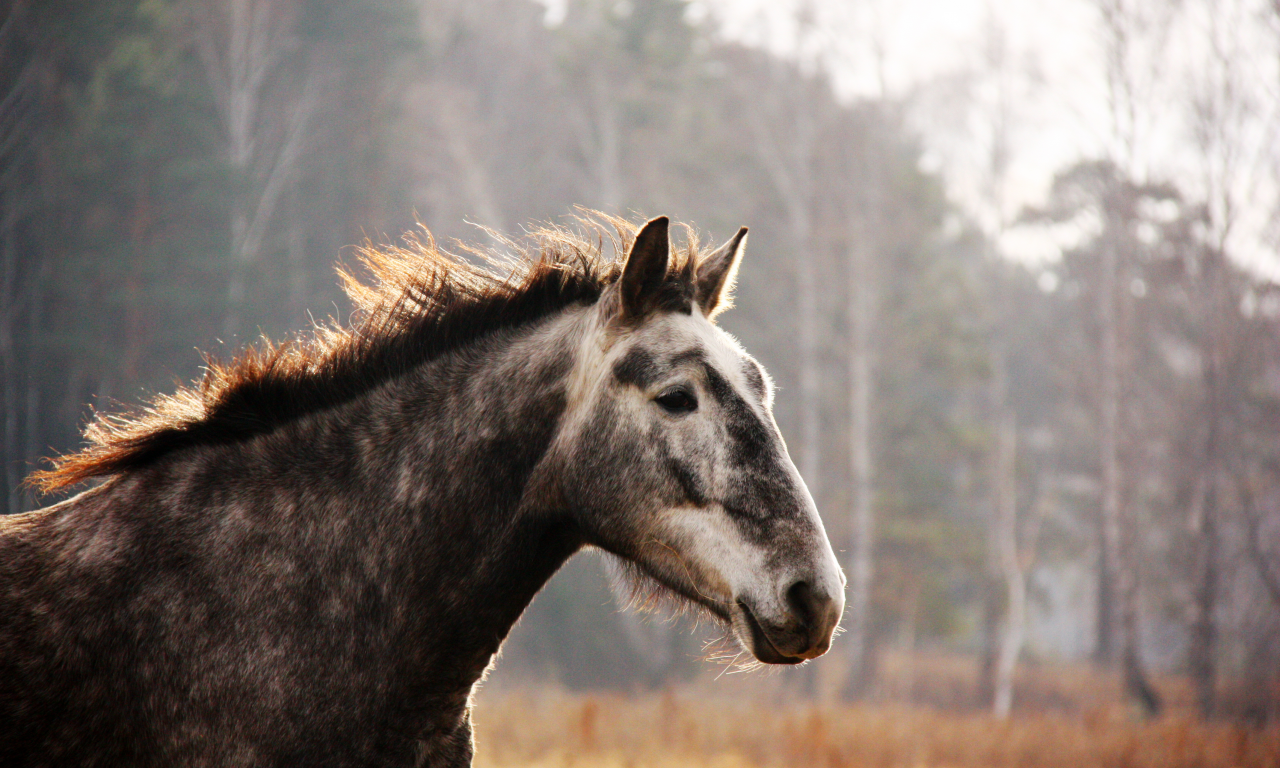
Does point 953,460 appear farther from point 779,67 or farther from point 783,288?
point 779,67

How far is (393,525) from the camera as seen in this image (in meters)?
2.29

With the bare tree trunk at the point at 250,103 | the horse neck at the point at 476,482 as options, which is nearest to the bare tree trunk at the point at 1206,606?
the horse neck at the point at 476,482

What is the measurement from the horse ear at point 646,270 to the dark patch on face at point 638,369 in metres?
0.14

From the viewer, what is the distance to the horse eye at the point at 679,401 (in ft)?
7.42

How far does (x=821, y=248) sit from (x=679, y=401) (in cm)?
1843

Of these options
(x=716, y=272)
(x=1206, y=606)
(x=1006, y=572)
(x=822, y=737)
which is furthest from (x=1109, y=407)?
(x=716, y=272)

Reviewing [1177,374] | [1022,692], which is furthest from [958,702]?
[1177,374]

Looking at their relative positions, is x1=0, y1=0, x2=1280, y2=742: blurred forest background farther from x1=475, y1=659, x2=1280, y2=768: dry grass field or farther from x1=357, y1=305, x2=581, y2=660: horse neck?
x1=357, y1=305, x2=581, y2=660: horse neck

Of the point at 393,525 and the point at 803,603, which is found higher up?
the point at 393,525

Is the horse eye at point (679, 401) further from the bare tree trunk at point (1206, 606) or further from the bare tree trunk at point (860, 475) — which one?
the bare tree trunk at point (1206, 606)

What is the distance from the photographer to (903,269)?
21516mm

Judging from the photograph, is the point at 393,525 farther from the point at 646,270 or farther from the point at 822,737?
the point at 822,737

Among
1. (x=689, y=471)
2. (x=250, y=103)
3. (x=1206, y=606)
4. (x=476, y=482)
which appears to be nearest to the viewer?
(x=689, y=471)

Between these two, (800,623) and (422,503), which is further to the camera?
(422,503)
